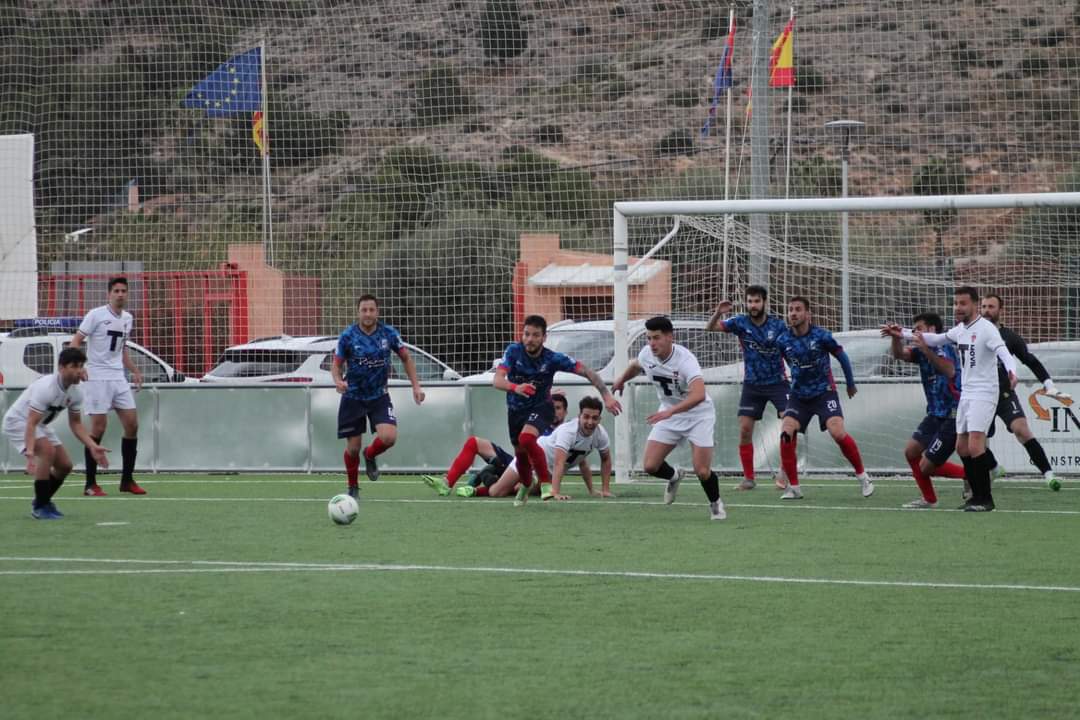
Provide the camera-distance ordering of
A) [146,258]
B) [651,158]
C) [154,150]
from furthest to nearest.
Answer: [651,158], [146,258], [154,150]

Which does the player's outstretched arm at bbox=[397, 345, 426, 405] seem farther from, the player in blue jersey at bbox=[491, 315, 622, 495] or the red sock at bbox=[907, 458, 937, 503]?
the red sock at bbox=[907, 458, 937, 503]

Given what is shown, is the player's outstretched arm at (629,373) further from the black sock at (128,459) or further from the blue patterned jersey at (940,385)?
the black sock at (128,459)

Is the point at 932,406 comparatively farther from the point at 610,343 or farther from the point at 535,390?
the point at 610,343

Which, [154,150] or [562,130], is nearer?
[154,150]

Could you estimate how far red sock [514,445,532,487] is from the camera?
13812mm

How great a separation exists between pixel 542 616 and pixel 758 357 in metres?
8.31

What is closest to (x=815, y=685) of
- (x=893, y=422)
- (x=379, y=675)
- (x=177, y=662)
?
(x=379, y=675)

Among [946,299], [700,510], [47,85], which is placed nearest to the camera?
[700,510]

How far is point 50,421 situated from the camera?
1212 cm

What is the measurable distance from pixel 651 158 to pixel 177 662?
150 feet

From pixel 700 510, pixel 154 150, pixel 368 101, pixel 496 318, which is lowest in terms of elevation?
pixel 700 510

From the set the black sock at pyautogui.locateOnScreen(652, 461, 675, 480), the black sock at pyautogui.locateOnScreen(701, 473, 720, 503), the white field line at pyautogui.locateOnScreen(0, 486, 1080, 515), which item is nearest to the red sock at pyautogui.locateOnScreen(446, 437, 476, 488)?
the white field line at pyautogui.locateOnScreen(0, 486, 1080, 515)

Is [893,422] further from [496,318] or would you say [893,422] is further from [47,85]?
[47,85]

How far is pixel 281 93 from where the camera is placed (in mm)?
32688
